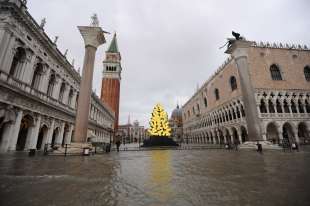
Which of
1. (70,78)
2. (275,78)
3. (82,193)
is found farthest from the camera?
(275,78)

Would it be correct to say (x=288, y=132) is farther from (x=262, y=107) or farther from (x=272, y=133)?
(x=262, y=107)

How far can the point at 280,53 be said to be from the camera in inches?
1208

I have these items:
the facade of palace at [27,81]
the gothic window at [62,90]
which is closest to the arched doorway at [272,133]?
the facade of palace at [27,81]

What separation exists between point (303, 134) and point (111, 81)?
2382 inches

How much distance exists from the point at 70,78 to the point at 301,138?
4260cm

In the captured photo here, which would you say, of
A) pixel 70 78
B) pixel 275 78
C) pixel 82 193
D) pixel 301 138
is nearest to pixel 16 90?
pixel 70 78

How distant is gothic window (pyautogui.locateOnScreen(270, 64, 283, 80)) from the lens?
29.5 metres

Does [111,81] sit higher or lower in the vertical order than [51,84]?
higher

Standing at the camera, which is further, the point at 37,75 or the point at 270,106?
the point at 270,106

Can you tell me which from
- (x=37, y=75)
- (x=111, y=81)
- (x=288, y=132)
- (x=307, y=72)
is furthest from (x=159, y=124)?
(x=111, y=81)

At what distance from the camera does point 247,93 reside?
1728 cm

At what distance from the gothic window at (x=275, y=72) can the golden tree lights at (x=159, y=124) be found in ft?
75.5

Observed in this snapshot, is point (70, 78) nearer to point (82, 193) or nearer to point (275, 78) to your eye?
point (82, 193)

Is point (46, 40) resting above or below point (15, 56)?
above
